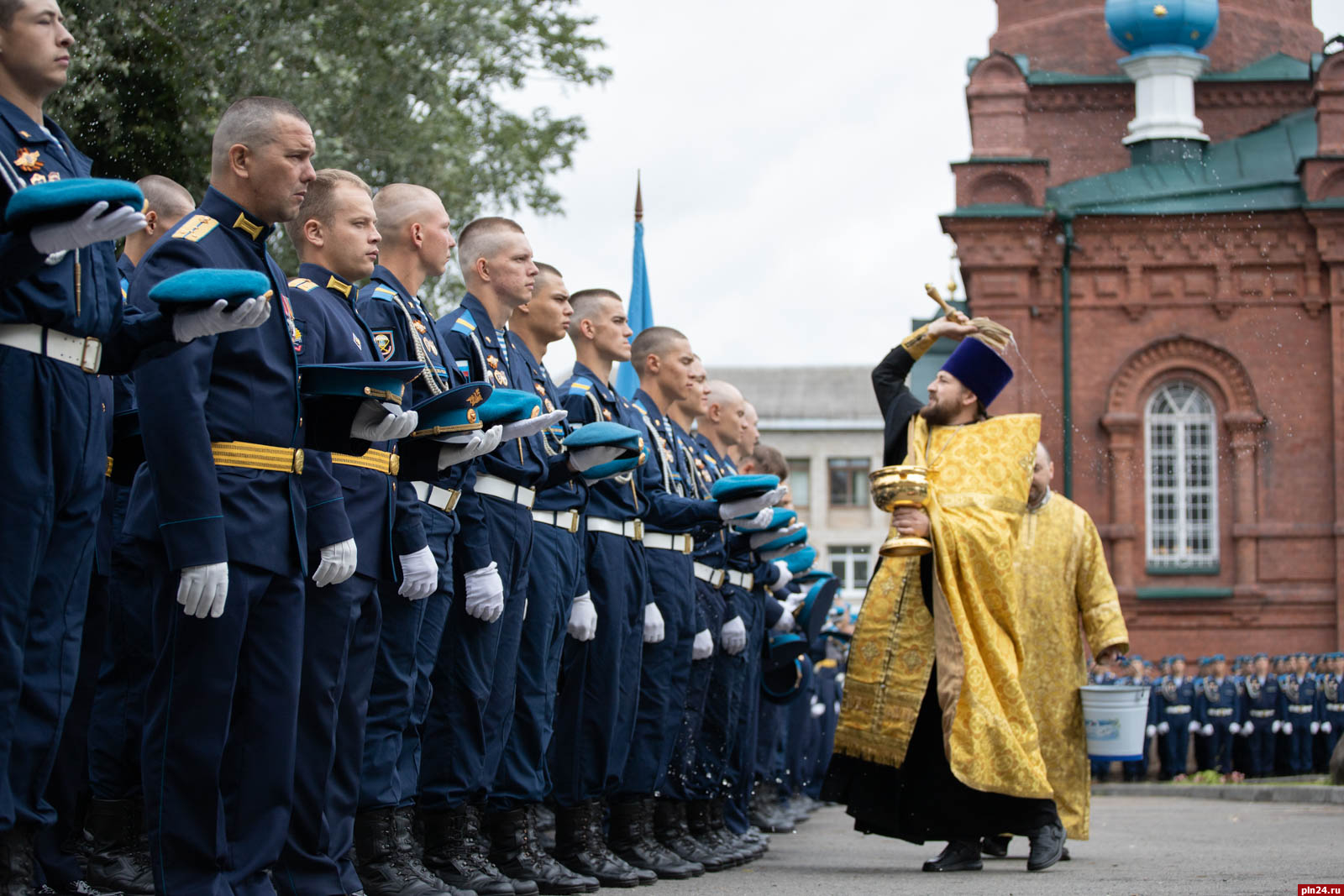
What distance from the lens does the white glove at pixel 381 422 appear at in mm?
5695

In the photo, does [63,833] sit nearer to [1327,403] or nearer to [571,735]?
[571,735]

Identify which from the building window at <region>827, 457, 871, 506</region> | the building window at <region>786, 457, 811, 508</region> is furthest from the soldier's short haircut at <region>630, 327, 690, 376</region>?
the building window at <region>827, 457, 871, 506</region>

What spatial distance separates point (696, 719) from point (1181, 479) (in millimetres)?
22622

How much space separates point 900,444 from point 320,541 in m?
5.30

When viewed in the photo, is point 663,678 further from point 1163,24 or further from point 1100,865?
point 1163,24

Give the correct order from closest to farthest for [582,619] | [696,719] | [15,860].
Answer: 1. [15,860]
2. [582,619]
3. [696,719]

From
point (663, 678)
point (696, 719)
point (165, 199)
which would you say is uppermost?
point (165, 199)

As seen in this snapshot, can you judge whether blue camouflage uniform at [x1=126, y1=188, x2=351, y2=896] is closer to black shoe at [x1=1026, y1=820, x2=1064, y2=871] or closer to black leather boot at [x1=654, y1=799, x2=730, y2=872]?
black leather boot at [x1=654, y1=799, x2=730, y2=872]

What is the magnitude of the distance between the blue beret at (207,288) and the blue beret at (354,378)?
25.3 inches

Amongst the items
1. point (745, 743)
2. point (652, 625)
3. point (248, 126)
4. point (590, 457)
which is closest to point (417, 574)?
point (590, 457)

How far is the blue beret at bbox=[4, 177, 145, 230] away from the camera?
4332 millimetres

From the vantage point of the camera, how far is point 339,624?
569 centimetres

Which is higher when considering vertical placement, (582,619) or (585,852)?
(582,619)

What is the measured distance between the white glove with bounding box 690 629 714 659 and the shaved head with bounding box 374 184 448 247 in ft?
10.4
